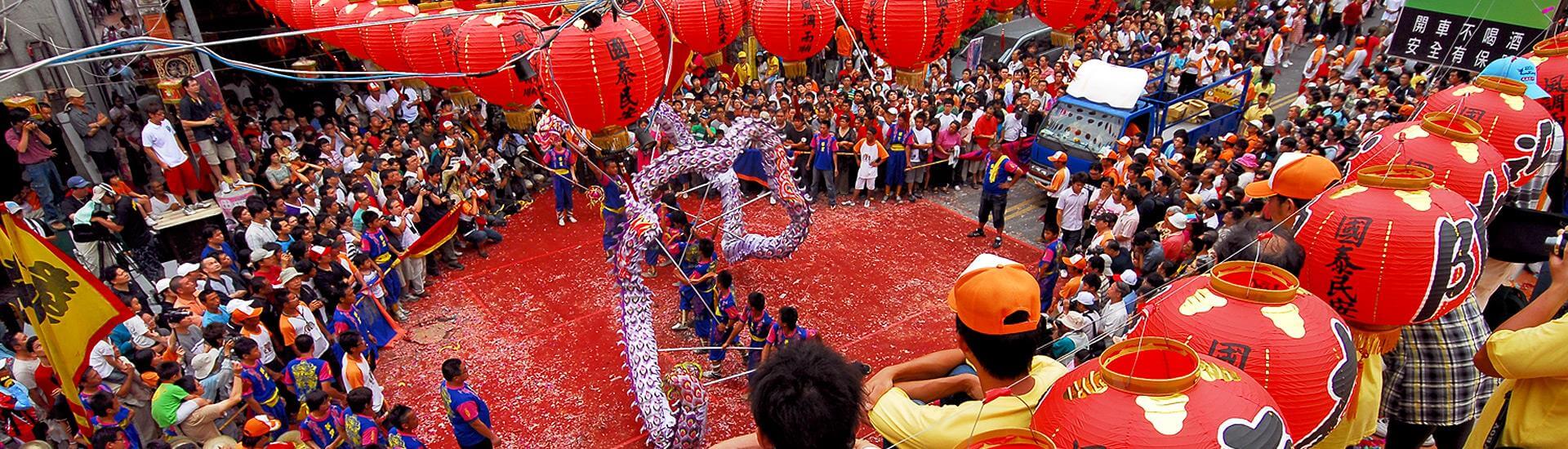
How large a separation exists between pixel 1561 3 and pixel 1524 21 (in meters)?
0.39

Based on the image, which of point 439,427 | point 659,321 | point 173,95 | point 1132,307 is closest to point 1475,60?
point 1132,307

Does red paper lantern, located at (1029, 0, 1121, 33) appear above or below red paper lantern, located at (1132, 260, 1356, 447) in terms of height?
below

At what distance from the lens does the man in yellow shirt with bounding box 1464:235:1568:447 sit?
3.01 metres

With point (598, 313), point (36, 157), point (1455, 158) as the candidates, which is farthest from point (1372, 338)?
point (36, 157)

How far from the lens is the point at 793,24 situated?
856 cm

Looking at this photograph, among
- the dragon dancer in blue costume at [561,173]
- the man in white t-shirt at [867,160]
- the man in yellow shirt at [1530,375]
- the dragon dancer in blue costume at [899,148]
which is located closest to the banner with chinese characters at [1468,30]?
the dragon dancer in blue costume at [899,148]

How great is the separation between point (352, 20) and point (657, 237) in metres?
5.23

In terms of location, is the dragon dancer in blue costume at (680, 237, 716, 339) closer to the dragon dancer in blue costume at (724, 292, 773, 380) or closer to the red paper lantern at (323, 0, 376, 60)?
the dragon dancer in blue costume at (724, 292, 773, 380)

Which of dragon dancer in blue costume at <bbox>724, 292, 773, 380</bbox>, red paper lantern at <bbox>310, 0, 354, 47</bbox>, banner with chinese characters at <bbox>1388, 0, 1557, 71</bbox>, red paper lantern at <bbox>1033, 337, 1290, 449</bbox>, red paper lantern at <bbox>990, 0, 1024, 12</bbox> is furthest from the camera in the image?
red paper lantern at <bbox>990, 0, 1024, 12</bbox>

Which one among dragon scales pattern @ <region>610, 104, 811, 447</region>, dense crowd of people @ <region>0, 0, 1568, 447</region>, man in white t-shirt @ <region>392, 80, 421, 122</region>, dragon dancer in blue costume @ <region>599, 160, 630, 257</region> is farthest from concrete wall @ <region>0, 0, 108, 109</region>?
dragon scales pattern @ <region>610, 104, 811, 447</region>

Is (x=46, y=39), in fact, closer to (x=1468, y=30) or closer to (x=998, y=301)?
(x=998, y=301)

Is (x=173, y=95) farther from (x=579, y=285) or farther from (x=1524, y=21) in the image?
(x=1524, y=21)

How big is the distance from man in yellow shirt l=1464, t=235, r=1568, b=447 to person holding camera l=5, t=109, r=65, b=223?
12.4 m

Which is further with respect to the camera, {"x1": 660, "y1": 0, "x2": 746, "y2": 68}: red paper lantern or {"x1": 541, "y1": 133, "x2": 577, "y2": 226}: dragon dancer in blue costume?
{"x1": 541, "y1": 133, "x2": 577, "y2": 226}: dragon dancer in blue costume
